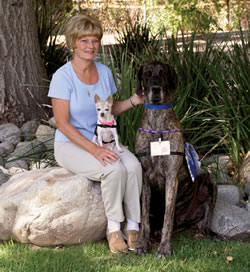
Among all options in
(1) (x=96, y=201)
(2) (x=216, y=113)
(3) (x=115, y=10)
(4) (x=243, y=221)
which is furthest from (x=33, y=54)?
(3) (x=115, y=10)

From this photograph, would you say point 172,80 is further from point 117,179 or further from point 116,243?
point 116,243

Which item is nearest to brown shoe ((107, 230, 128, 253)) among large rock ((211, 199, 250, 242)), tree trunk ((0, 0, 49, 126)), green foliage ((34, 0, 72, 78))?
large rock ((211, 199, 250, 242))

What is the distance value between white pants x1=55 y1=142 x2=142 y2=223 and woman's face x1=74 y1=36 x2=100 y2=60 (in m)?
0.79

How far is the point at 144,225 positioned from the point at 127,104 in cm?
105

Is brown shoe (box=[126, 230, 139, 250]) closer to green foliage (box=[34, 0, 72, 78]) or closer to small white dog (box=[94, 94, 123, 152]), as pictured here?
small white dog (box=[94, 94, 123, 152])

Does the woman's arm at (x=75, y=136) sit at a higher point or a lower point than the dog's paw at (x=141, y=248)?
higher

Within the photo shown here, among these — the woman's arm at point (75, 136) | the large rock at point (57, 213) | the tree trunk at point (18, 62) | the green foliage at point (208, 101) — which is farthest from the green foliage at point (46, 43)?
the large rock at point (57, 213)

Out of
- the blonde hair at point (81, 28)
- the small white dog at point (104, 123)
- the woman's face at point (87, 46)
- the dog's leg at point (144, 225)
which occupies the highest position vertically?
the blonde hair at point (81, 28)

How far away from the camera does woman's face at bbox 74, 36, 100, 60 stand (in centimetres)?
395

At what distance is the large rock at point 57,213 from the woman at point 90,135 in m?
0.14

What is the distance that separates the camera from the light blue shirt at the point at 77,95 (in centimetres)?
390

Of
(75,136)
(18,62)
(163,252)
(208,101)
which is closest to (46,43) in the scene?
(18,62)

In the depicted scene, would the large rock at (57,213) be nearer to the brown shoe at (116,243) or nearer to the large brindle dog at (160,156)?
the brown shoe at (116,243)

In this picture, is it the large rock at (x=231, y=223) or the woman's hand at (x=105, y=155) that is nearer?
the woman's hand at (x=105, y=155)
